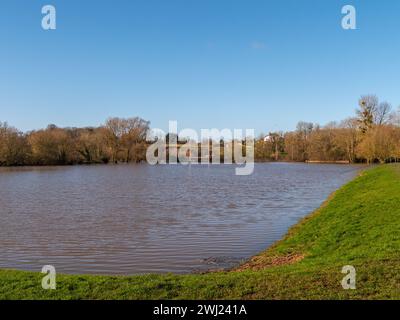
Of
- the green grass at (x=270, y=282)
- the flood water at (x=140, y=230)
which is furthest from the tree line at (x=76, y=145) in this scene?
the green grass at (x=270, y=282)

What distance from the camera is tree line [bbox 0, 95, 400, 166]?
79125 millimetres

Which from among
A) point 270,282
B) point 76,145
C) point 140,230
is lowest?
point 140,230

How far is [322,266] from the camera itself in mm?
8234

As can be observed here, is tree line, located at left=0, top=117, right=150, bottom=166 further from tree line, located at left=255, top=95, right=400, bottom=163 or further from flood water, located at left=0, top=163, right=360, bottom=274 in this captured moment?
flood water, located at left=0, top=163, right=360, bottom=274

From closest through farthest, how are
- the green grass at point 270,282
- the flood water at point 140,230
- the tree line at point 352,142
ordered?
the green grass at point 270,282 < the flood water at point 140,230 < the tree line at point 352,142

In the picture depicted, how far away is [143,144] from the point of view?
357 ft

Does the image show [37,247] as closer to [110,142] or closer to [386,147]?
[386,147]

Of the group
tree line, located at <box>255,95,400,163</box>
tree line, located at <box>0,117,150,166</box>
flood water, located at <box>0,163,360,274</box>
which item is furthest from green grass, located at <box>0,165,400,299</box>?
tree line, located at <box>0,117,150,166</box>

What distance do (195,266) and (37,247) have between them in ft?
19.8

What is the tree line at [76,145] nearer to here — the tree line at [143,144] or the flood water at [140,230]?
the tree line at [143,144]

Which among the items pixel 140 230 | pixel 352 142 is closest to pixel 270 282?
pixel 140 230

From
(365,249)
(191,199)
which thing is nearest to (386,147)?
(191,199)

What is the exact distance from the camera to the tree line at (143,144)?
7912 cm

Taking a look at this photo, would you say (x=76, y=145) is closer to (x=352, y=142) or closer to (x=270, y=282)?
(x=352, y=142)
